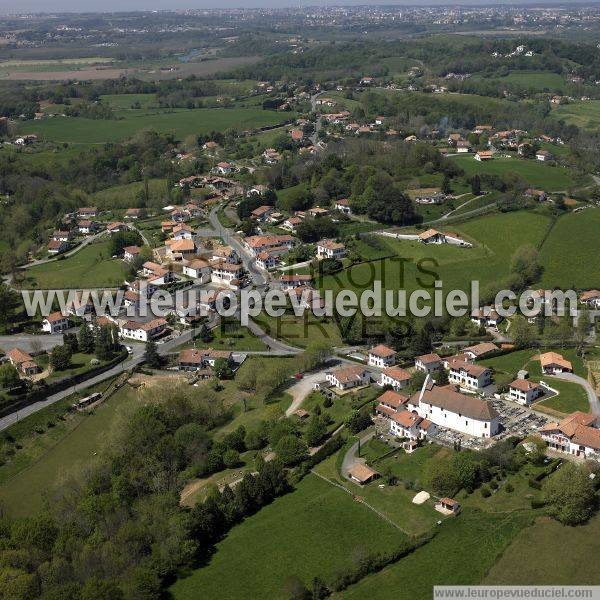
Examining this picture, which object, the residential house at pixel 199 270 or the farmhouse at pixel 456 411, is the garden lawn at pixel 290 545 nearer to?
the farmhouse at pixel 456 411

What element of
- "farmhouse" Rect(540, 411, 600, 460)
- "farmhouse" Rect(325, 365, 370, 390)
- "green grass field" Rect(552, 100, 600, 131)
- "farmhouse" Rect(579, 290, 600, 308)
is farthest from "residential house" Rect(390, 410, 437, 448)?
"green grass field" Rect(552, 100, 600, 131)

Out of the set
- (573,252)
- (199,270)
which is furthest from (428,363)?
(573,252)

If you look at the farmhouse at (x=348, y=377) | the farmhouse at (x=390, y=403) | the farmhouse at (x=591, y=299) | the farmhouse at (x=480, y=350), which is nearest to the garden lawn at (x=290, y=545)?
the farmhouse at (x=390, y=403)

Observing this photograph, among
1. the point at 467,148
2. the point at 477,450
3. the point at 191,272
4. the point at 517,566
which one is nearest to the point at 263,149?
the point at 467,148

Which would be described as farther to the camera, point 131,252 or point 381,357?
point 131,252

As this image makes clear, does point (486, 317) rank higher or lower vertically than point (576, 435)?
lower

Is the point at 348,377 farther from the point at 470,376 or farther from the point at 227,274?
the point at 227,274
